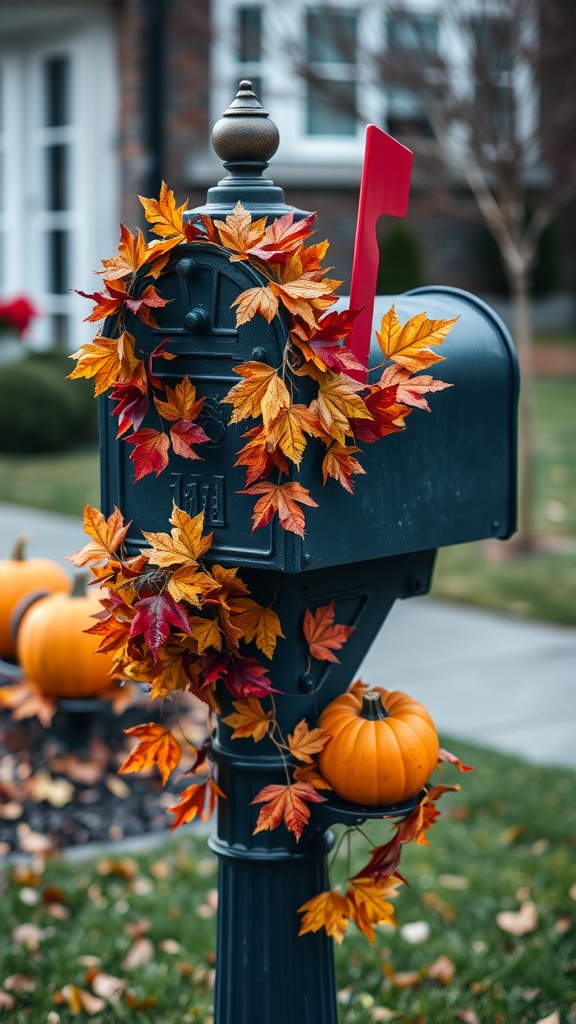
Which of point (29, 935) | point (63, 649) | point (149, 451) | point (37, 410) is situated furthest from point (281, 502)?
point (37, 410)

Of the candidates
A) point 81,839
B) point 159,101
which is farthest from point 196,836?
point 159,101

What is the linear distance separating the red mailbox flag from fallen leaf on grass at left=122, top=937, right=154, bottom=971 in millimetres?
1698

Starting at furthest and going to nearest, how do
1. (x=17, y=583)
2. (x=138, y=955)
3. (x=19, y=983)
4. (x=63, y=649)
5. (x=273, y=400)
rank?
(x=17, y=583) < (x=63, y=649) < (x=138, y=955) < (x=19, y=983) < (x=273, y=400)

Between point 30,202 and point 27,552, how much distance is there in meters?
7.29

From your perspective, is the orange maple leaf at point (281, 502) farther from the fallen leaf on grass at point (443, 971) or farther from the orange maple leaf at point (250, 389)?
the fallen leaf on grass at point (443, 971)

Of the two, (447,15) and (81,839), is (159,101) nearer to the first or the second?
(447,15)

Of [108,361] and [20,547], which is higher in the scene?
[108,361]

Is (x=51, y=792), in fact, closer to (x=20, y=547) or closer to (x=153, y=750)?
(x=20, y=547)

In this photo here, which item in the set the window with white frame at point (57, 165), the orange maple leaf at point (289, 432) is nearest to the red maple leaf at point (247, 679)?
the orange maple leaf at point (289, 432)

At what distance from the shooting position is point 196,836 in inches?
154

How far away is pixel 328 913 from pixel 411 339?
1037 millimetres

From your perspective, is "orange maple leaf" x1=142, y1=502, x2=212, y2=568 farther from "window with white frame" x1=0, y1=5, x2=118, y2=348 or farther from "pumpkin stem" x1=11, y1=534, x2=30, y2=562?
"window with white frame" x1=0, y1=5, x2=118, y2=348

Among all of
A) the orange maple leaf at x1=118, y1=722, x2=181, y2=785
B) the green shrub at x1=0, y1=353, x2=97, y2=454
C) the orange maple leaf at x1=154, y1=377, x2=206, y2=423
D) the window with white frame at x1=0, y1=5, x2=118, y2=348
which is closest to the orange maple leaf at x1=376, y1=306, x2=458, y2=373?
the orange maple leaf at x1=154, y1=377, x2=206, y2=423

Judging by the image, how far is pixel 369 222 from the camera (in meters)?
2.26
